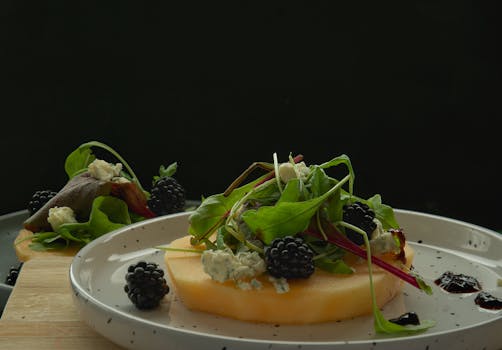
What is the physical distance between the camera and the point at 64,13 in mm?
4137

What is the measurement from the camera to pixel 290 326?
188 centimetres

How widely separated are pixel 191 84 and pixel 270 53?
1.39ft

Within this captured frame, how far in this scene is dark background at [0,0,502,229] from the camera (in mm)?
4176

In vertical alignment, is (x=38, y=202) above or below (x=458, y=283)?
below

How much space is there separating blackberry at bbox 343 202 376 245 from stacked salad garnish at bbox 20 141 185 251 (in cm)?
103

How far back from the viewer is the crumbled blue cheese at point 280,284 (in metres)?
1.88

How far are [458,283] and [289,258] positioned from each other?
0.49 meters

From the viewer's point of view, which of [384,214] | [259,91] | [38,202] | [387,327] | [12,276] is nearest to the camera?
[387,327]

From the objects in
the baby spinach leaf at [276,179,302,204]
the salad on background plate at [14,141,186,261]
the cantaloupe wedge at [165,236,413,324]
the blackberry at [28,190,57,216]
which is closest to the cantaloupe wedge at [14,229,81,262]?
the salad on background plate at [14,141,186,261]

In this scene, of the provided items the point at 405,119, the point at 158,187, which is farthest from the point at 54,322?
the point at 405,119

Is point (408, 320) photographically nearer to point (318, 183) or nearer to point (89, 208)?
point (318, 183)

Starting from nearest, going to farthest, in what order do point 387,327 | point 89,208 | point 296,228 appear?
point 387,327, point 296,228, point 89,208

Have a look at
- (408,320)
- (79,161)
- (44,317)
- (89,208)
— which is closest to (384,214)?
(408,320)

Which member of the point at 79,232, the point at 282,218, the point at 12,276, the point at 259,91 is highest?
the point at 282,218
